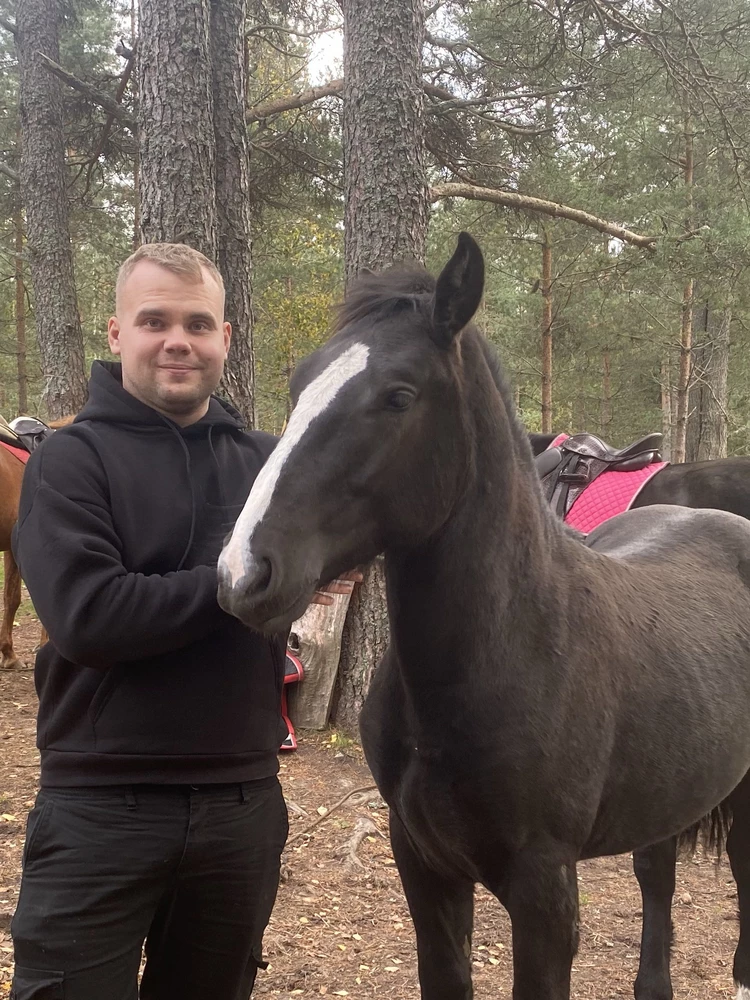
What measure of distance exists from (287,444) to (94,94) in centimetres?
798

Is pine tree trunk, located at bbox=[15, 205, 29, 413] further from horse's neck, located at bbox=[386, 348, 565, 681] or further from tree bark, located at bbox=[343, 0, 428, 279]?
horse's neck, located at bbox=[386, 348, 565, 681]

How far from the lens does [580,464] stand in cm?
526

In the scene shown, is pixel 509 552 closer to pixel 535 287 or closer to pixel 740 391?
pixel 535 287

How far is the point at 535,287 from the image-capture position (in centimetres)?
1587

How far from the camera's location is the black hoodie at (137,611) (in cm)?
158

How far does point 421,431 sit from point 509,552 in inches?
16.7

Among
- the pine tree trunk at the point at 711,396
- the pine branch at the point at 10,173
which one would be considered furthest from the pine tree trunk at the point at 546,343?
the pine branch at the point at 10,173

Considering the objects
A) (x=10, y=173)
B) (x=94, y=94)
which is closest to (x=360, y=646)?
(x=94, y=94)

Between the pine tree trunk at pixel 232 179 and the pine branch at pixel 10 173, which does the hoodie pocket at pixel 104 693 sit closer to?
the pine tree trunk at pixel 232 179

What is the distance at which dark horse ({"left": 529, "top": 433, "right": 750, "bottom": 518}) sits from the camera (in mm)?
4805

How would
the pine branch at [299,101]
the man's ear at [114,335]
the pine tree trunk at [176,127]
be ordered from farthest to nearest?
the pine branch at [299,101] → the pine tree trunk at [176,127] → the man's ear at [114,335]

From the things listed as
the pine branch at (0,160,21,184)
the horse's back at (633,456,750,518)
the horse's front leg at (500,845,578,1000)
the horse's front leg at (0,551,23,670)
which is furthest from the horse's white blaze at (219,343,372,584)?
the pine branch at (0,160,21,184)

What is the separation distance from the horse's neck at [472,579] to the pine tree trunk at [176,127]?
338cm

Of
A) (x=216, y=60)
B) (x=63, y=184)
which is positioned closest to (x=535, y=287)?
(x=63, y=184)
